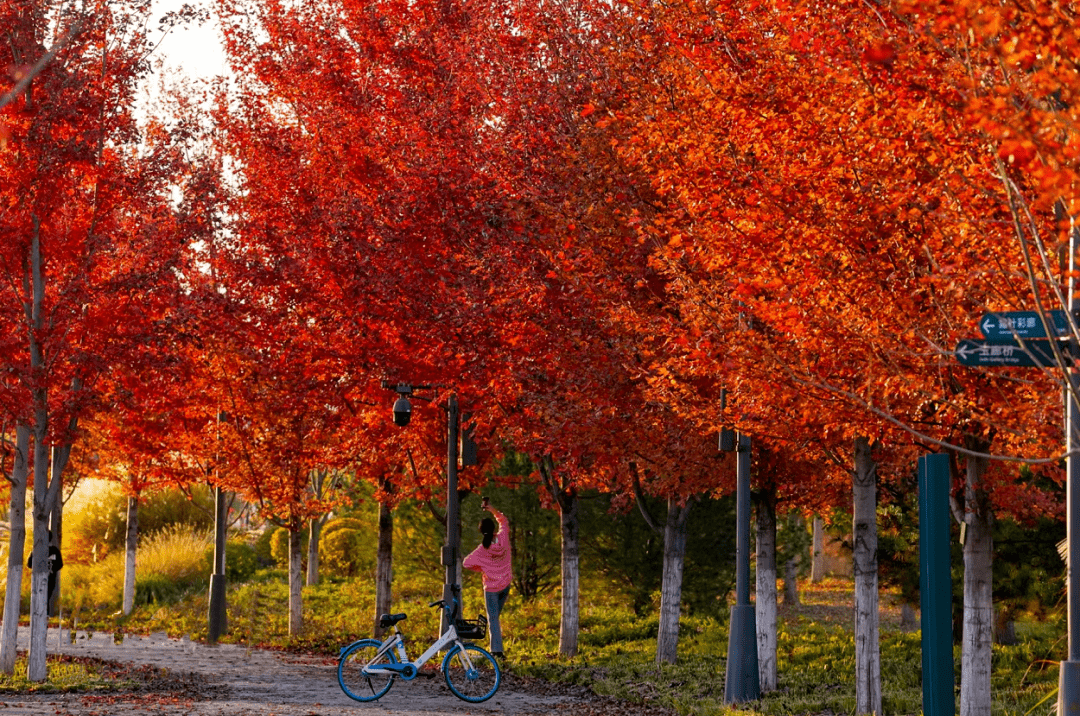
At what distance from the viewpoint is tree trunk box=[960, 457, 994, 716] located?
9.98 meters

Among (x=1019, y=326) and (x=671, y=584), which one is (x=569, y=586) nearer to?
(x=671, y=584)

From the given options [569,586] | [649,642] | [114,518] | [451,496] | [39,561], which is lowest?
[649,642]

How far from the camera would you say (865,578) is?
12516 mm

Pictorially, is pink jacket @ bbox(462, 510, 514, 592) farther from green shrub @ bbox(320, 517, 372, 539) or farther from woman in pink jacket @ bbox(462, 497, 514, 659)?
green shrub @ bbox(320, 517, 372, 539)

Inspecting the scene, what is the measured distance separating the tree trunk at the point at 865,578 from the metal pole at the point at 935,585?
3988 millimetres

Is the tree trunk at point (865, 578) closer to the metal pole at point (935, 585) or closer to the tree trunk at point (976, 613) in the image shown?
the tree trunk at point (976, 613)

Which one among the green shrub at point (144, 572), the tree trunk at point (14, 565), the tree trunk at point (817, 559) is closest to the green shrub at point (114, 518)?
the green shrub at point (144, 572)

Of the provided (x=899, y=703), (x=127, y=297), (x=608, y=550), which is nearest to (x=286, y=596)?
(x=608, y=550)

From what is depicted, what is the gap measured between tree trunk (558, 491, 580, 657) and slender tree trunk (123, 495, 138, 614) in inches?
415

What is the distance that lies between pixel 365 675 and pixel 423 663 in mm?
642

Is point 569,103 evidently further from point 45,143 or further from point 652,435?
point 45,143

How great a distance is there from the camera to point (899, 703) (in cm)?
1311

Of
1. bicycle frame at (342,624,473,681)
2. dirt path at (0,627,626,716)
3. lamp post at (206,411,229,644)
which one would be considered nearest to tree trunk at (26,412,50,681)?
dirt path at (0,627,626,716)

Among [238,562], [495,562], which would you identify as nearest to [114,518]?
[238,562]
